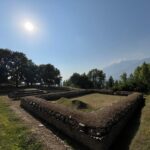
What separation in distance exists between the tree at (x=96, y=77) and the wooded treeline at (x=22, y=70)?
74.6ft

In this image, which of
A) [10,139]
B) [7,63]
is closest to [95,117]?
[10,139]

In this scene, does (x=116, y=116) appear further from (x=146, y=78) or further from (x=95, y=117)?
(x=146, y=78)

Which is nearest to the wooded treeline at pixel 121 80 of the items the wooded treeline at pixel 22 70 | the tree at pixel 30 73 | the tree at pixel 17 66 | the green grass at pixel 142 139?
the wooded treeline at pixel 22 70

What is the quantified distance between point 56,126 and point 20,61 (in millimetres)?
36225

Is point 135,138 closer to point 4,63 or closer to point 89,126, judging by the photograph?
point 89,126

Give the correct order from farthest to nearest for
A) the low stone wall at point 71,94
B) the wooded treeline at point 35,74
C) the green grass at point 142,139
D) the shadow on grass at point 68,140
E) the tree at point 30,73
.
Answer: the tree at point 30,73
the wooded treeline at point 35,74
the low stone wall at point 71,94
the shadow on grass at point 68,140
the green grass at point 142,139

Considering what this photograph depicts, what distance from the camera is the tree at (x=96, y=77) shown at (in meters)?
69.9

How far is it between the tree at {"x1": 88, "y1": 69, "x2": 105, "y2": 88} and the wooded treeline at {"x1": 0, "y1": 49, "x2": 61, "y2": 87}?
74.6 ft

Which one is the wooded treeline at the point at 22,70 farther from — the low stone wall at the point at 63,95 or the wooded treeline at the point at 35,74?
the low stone wall at the point at 63,95

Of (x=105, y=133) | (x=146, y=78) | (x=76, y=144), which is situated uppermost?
(x=146, y=78)

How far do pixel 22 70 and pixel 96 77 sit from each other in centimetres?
3630

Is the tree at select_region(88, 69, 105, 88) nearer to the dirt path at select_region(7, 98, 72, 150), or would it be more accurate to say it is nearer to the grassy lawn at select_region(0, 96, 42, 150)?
the dirt path at select_region(7, 98, 72, 150)

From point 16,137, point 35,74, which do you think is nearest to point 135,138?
point 16,137

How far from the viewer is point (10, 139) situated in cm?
881
